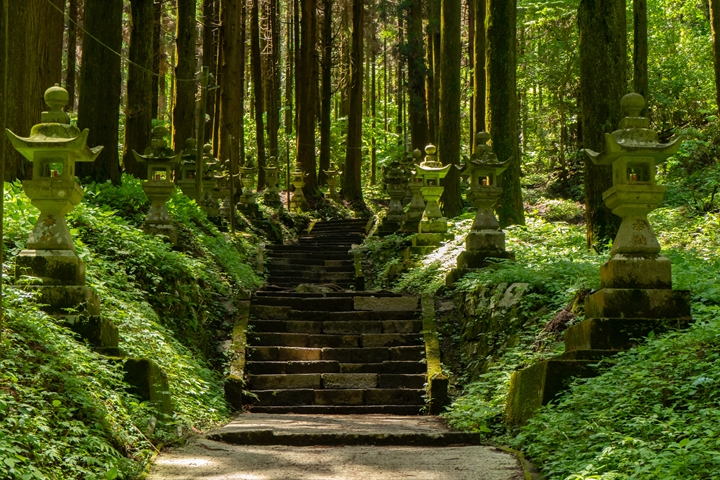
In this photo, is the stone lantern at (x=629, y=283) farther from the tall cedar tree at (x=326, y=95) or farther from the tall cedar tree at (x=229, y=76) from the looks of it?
the tall cedar tree at (x=326, y=95)

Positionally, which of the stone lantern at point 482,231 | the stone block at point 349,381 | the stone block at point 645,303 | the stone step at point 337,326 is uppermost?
the stone lantern at point 482,231

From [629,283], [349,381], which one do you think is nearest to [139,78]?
[349,381]

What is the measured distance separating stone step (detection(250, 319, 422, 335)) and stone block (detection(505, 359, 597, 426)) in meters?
4.66

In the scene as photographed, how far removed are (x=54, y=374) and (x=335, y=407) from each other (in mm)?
4803

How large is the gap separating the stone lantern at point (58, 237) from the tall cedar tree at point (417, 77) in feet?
79.4

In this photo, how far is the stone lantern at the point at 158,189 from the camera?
13359 mm

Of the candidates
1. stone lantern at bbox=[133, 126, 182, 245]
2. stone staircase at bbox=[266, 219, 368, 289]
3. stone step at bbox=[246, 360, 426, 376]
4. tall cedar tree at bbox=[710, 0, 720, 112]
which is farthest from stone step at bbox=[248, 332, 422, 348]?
tall cedar tree at bbox=[710, 0, 720, 112]

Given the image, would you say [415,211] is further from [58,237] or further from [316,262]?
[58,237]

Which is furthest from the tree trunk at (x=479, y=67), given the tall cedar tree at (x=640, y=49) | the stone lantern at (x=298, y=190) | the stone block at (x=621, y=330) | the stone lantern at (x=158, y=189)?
the stone block at (x=621, y=330)

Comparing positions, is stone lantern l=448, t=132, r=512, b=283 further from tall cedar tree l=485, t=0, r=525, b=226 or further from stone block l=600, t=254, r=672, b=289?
stone block l=600, t=254, r=672, b=289

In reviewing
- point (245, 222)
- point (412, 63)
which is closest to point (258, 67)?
point (412, 63)

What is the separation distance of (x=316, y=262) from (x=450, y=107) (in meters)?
5.80

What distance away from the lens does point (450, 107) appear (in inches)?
877

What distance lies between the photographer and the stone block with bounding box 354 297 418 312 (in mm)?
13195
